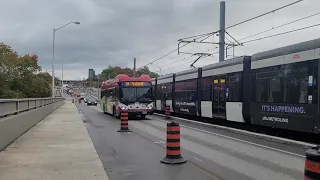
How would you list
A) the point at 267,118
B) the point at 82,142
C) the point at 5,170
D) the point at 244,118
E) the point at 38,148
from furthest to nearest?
the point at 244,118 → the point at 267,118 → the point at 82,142 → the point at 38,148 → the point at 5,170

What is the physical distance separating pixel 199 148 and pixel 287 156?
9.30ft

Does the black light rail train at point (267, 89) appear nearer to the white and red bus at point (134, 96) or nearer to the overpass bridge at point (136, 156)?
the overpass bridge at point (136, 156)

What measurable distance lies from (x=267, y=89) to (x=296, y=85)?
2.09 metres

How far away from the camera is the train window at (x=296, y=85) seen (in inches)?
548

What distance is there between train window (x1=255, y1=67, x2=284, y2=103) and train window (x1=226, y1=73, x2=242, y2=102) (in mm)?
1718

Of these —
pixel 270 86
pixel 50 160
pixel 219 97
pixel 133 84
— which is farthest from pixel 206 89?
pixel 50 160

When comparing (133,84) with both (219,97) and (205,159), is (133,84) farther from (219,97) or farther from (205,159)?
(205,159)

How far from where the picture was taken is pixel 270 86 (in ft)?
53.3

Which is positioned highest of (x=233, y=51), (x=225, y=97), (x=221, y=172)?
(x=233, y=51)

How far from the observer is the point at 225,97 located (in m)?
20.7

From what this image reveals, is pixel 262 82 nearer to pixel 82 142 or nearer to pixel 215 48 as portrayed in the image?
pixel 82 142

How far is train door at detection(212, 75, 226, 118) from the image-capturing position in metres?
21.0

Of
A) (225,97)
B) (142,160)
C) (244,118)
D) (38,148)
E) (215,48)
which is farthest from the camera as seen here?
(215,48)

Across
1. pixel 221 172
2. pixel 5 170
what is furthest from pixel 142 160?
pixel 5 170
